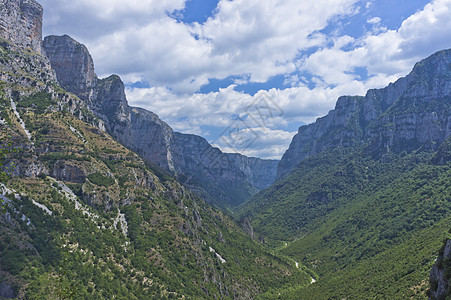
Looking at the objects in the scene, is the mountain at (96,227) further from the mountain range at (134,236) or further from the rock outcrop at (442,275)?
the rock outcrop at (442,275)

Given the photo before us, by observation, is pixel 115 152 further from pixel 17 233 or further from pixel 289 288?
pixel 289 288

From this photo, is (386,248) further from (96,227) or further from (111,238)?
(96,227)

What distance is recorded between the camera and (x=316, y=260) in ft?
570

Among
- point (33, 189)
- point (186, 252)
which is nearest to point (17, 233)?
point (33, 189)

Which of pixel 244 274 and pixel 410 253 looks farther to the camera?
pixel 244 274

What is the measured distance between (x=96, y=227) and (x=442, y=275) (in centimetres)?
9042

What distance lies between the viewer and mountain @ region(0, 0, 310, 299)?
6994cm

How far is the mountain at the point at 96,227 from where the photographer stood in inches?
2753

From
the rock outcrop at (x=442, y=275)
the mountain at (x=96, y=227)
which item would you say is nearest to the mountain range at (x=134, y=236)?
the rock outcrop at (x=442, y=275)

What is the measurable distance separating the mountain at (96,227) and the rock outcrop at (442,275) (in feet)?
174

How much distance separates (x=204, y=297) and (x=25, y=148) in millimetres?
83034

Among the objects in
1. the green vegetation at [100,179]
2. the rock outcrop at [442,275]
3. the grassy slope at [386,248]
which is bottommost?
the grassy slope at [386,248]

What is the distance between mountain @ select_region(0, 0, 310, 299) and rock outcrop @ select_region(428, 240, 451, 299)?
52.9 metres

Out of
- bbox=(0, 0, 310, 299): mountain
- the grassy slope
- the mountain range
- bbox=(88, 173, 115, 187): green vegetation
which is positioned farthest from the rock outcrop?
bbox=(88, 173, 115, 187): green vegetation
